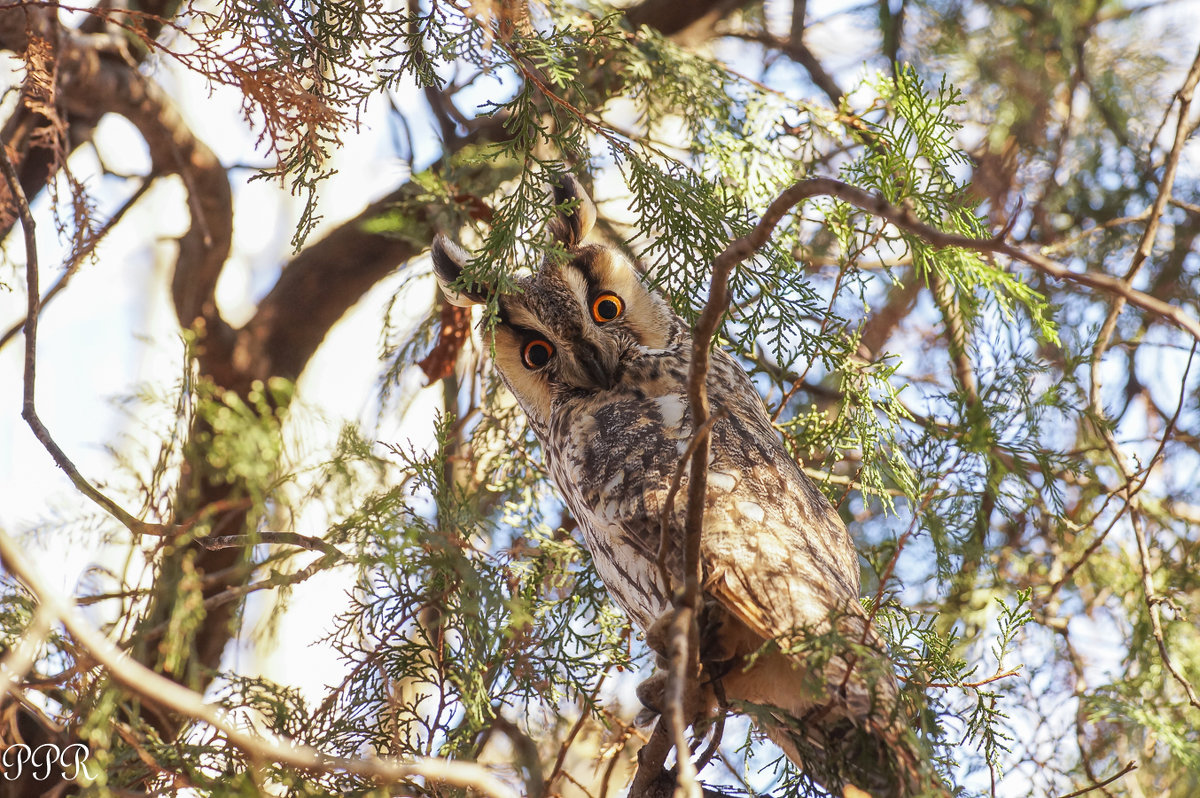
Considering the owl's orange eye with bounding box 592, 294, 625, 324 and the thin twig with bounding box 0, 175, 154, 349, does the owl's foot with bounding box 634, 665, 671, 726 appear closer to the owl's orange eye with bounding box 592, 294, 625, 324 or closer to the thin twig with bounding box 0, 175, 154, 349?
the owl's orange eye with bounding box 592, 294, 625, 324

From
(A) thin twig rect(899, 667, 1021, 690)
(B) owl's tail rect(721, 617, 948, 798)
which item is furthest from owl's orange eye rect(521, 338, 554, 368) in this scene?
(A) thin twig rect(899, 667, 1021, 690)

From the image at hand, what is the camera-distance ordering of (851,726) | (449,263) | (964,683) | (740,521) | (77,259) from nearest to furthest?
(851,726)
(964,683)
(740,521)
(77,259)
(449,263)

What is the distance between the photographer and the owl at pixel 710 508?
1526mm

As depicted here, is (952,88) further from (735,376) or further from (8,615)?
(8,615)

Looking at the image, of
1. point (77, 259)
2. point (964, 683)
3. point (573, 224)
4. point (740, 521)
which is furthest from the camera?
point (573, 224)

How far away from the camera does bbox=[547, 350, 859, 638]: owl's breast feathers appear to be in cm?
172

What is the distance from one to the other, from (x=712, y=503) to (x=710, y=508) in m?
0.01

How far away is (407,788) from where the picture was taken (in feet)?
6.16

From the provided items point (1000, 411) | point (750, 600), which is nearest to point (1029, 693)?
point (1000, 411)

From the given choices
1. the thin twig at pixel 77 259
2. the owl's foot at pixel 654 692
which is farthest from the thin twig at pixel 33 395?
the owl's foot at pixel 654 692

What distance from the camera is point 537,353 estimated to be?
2545mm

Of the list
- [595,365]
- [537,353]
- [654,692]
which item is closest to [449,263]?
[537,353]

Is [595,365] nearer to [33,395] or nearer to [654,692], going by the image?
[654,692]

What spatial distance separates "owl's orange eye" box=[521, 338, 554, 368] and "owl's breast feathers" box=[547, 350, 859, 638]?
6.6 inches
